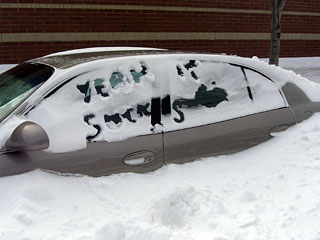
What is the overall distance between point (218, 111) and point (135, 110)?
0.76m

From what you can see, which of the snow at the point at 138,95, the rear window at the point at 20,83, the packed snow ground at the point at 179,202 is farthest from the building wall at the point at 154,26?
the packed snow ground at the point at 179,202

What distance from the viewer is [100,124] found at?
9.59 ft

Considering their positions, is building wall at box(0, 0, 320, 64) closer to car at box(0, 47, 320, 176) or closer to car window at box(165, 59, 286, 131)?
car at box(0, 47, 320, 176)

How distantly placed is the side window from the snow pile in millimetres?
309

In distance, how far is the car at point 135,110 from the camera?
2752mm

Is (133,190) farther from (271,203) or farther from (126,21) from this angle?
(126,21)

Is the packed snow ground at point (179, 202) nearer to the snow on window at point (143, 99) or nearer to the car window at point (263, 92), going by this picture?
the snow on window at point (143, 99)

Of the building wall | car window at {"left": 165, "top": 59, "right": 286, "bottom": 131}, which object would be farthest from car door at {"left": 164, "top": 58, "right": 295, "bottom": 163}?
the building wall

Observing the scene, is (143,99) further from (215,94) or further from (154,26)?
(154,26)

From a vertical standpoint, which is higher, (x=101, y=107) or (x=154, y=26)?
(x=101, y=107)

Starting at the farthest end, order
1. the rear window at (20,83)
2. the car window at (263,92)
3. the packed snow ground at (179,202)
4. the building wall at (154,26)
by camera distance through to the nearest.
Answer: the building wall at (154,26) → the car window at (263,92) → the rear window at (20,83) → the packed snow ground at (179,202)

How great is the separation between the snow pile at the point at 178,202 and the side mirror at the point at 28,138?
21 centimetres

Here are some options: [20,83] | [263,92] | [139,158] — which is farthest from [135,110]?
[263,92]

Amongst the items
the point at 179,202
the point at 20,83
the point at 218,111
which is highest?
the point at 20,83
